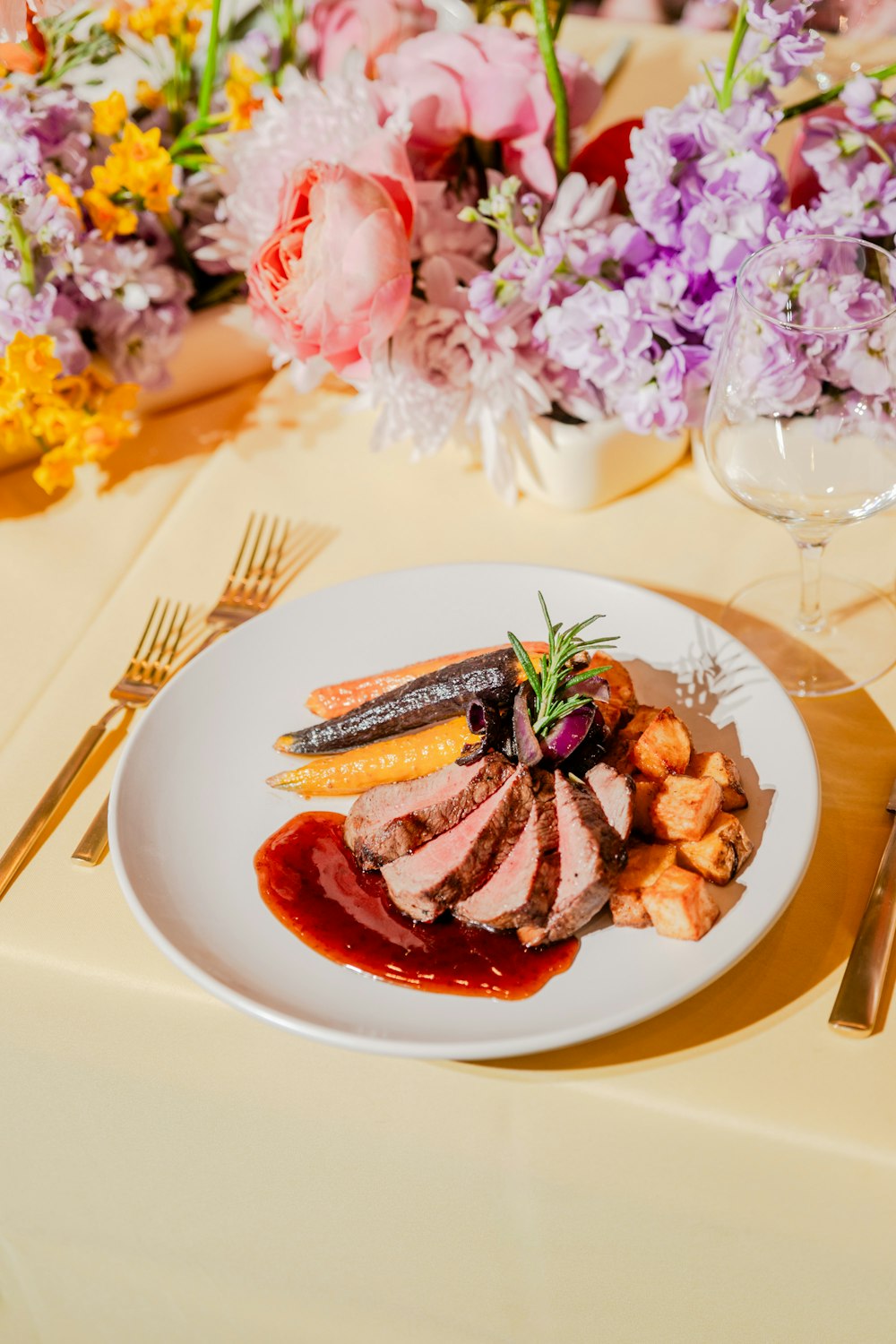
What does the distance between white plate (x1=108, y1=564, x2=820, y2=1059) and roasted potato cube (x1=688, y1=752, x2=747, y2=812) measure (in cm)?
2

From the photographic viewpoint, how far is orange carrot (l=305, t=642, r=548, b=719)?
1451mm

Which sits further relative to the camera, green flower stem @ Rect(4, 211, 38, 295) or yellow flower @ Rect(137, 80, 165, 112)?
yellow flower @ Rect(137, 80, 165, 112)

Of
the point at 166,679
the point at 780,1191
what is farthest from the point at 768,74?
the point at 780,1191

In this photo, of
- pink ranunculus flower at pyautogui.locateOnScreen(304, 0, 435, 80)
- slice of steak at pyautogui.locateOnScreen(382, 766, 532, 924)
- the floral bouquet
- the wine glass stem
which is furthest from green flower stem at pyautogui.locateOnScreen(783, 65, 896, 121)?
slice of steak at pyautogui.locateOnScreen(382, 766, 532, 924)

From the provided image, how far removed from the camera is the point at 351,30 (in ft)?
6.34

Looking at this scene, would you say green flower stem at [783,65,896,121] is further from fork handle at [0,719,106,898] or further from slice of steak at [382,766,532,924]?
fork handle at [0,719,106,898]

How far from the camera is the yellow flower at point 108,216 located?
1785mm

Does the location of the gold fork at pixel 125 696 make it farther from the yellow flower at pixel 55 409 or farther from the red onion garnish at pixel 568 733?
the red onion garnish at pixel 568 733

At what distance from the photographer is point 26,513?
1.91 meters

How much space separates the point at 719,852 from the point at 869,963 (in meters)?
0.17

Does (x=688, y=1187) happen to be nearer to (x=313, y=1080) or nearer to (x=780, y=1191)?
(x=780, y=1191)

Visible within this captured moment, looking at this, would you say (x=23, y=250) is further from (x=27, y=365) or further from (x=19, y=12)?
(x=19, y=12)

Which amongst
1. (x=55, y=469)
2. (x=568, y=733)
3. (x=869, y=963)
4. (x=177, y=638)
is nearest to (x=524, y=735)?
(x=568, y=733)

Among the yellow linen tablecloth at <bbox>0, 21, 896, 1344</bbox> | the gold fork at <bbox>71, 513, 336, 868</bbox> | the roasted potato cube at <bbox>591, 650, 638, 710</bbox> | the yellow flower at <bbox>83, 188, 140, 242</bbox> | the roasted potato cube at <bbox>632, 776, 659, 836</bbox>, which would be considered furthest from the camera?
the yellow flower at <bbox>83, 188, 140, 242</bbox>
